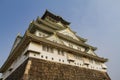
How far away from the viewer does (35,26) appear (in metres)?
17.2

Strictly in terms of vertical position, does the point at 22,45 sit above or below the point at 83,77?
above

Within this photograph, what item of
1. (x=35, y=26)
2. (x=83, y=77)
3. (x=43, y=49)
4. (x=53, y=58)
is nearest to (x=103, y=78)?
(x=83, y=77)

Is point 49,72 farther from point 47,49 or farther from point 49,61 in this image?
point 47,49

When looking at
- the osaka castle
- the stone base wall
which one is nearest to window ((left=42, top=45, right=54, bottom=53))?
the osaka castle

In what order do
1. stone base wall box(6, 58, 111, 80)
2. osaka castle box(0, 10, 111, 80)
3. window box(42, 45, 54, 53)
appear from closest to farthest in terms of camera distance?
stone base wall box(6, 58, 111, 80) < osaka castle box(0, 10, 111, 80) < window box(42, 45, 54, 53)

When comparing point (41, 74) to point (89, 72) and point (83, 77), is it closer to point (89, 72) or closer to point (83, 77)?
point (83, 77)

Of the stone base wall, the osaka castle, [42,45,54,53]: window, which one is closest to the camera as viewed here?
the stone base wall

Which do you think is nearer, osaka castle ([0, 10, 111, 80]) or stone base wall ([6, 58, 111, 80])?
stone base wall ([6, 58, 111, 80])

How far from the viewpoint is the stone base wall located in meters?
11.3

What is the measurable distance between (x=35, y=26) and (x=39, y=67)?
7.02m

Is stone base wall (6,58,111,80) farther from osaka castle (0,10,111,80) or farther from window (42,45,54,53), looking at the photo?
window (42,45,54,53)

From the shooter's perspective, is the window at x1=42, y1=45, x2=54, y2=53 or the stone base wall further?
the window at x1=42, y1=45, x2=54, y2=53

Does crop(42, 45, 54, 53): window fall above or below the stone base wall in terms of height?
above

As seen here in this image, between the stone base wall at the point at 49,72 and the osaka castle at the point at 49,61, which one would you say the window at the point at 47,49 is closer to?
the osaka castle at the point at 49,61
